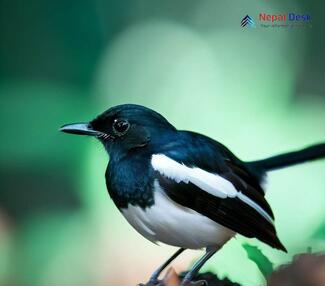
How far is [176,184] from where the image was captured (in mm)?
1347

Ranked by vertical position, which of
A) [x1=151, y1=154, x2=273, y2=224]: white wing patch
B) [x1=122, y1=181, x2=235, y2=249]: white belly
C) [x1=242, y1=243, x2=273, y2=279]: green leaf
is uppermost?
[x1=151, y1=154, x2=273, y2=224]: white wing patch

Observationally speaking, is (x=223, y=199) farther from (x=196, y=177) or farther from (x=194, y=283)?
(x=194, y=283)

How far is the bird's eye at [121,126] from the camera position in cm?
140

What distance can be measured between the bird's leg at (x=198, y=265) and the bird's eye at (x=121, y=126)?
38 centimetres

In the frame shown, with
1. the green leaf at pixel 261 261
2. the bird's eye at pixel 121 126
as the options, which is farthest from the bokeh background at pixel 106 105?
the bird's eye at pixel 121 126

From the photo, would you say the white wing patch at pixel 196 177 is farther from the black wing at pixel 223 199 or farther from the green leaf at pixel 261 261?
the green leaf at pixel 261 261

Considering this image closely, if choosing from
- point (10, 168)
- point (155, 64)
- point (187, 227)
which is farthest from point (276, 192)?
point (10, 168)

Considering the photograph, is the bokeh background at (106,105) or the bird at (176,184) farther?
the bokeh background at (106,105)

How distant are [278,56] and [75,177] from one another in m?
0.65

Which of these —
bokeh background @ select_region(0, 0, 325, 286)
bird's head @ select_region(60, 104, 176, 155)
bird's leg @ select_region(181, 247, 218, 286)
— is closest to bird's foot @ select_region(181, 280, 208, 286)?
bird's leg @ select_region(181, 247, 218, 286)

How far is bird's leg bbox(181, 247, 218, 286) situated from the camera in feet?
4.74

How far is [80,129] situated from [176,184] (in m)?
0.29

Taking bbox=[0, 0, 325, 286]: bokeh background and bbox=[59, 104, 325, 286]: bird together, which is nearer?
bbox=[59, 104, 325, 286]: bird

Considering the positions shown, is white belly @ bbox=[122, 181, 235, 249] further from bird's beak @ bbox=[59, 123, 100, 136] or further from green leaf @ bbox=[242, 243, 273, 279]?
bird's beak @ bbox=[59, 123, 100, 136]
